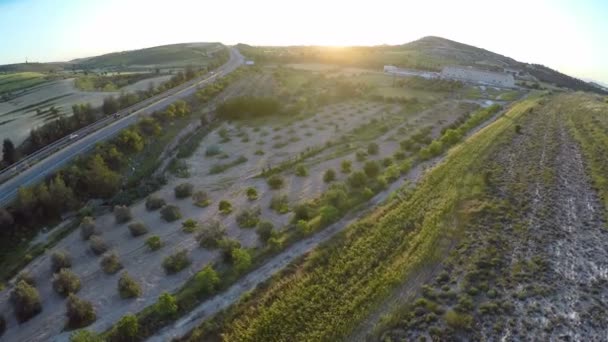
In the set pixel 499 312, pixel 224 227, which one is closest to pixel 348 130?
pixel 224 227

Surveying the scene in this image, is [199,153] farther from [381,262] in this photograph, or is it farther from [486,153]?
[486,153]

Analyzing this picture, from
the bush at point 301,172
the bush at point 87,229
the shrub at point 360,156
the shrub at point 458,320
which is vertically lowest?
the bush at point 87,229

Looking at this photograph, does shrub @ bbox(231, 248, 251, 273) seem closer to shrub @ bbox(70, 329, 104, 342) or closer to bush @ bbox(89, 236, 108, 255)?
shrub @ bbox(70, 329, 104, 342)

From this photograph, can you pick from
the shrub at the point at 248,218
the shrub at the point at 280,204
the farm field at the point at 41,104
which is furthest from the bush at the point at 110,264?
the farm field at the point at 41,104

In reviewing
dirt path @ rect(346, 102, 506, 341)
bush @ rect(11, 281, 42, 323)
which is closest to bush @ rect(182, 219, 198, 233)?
bush @ rect(11, 281, 42, 323)

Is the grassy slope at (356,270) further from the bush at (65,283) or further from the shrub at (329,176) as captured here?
the bush at (65,283)

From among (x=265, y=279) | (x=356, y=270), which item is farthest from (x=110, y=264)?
(x=356, y=270)
